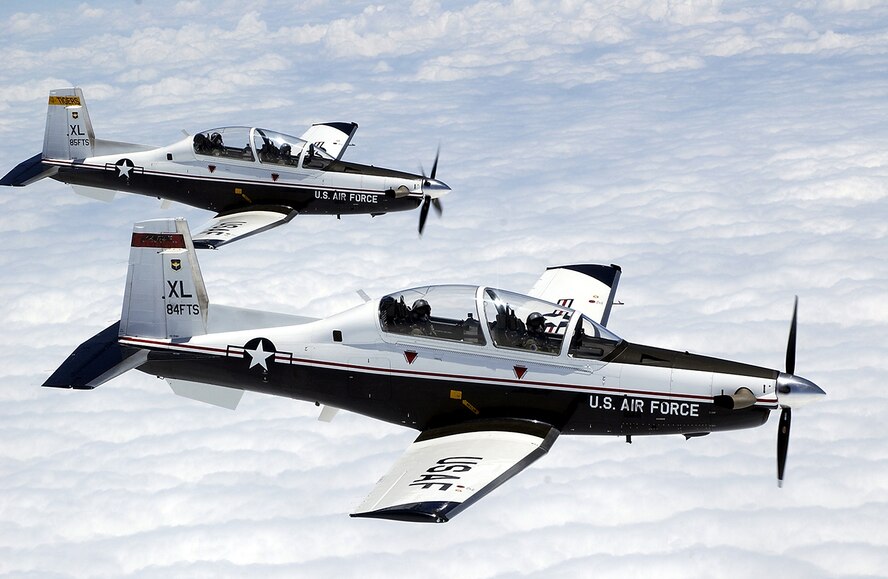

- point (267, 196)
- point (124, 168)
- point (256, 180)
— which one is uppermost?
point (124, 168)

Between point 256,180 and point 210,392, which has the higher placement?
point 256,180

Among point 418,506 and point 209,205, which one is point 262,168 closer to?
point 209,205

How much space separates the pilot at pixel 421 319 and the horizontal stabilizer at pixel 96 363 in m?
4.42

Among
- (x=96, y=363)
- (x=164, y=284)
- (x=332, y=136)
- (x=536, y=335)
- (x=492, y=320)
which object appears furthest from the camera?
(x=332, y=136)

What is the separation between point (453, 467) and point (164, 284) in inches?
222

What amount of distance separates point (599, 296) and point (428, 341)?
4209mm

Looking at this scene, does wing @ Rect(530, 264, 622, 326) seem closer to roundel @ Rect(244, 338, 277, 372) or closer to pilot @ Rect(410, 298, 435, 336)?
pilot @ Rect(410, 298, 435, 336)

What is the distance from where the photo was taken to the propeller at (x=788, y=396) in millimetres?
12953

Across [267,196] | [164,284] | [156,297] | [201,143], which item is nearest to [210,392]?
[156,297]

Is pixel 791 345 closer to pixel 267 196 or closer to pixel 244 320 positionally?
pixel 244 320

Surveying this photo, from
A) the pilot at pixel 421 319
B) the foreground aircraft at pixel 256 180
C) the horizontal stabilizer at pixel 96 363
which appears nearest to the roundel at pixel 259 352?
the horizontal stabilizer at pixel 96 363

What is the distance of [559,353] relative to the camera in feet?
45.5

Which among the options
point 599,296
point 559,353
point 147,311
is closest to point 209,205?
point 147,311

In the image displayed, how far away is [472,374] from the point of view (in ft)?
46.5
